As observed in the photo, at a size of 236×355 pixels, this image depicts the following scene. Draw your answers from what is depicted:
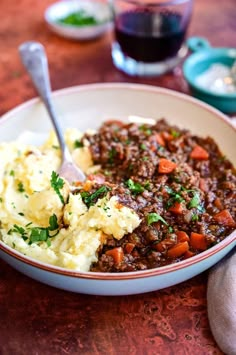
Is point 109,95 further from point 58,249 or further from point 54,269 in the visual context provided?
point 54,269

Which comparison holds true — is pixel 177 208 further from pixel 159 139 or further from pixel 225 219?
pixel 159 139

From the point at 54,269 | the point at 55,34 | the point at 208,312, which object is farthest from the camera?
the point at 55,34

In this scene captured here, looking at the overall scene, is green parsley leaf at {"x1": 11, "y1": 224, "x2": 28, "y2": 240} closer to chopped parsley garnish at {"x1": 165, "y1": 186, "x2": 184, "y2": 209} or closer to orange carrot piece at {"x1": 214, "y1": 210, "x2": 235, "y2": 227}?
chopped parsley garnish at {"x1": 165, "y1": 186, "x2": 184, "y2": 209}

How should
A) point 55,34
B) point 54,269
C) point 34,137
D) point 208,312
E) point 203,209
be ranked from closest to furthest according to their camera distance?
point 54,269 → point 208,312 → point 203,209 → point 34,137 → point 55,34

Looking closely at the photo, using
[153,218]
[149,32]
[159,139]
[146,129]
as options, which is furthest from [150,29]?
[153,218]

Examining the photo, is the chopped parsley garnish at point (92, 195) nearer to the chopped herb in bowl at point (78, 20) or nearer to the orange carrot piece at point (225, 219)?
the orange carrot piece at point (225, 219)

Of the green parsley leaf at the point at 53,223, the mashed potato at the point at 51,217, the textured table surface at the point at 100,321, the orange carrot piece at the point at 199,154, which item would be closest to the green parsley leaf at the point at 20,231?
the mashed potato at the point at 51,217

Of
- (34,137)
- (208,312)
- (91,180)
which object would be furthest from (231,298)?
(34,137)
